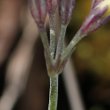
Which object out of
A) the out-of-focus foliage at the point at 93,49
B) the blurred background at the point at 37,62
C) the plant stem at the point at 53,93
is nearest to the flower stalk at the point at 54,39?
the plant stem at the point at 53,93

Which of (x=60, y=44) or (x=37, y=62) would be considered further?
(x=37, y=62)

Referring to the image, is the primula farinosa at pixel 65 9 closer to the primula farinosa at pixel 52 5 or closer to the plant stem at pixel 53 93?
the primula farinosa at pixel 52 5

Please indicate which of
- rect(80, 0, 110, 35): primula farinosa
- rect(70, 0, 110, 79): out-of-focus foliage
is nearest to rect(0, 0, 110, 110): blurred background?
rect(70, 0, 110, 79): out-of-focus foliage

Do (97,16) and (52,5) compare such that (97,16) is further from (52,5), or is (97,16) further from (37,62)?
(37,62)

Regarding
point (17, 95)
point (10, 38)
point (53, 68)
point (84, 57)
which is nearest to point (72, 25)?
point (84, 57)

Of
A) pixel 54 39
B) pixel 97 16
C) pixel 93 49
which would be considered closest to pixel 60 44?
pixel 54 39

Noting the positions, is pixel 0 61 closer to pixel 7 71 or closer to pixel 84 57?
pixel 7 71
